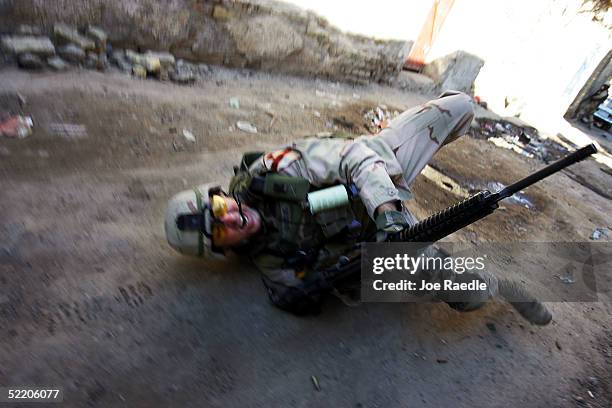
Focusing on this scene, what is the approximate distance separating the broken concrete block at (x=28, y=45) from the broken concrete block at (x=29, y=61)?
0.05 m

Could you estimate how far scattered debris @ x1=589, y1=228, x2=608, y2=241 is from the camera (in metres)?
3.32

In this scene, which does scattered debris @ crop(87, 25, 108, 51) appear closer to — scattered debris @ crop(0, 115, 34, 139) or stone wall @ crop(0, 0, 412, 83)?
stone wall @ crop(0, 0, 412, 83)

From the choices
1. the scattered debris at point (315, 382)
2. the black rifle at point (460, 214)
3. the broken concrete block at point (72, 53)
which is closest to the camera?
the black rifle at point (460, 214)

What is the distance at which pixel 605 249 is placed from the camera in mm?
3184

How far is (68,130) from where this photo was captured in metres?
2.67

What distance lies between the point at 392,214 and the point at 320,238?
0.43 metres

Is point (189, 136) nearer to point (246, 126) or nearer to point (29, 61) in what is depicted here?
point (246, 126)

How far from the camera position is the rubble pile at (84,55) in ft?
10.3

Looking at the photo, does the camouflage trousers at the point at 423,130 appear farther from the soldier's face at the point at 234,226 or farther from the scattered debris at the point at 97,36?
the scattered debris at the point at 97,36

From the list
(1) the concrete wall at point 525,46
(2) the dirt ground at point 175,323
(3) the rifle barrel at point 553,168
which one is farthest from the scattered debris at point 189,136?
(1) the concrete wall at point 525,46

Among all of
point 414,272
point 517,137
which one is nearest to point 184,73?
point 414,272

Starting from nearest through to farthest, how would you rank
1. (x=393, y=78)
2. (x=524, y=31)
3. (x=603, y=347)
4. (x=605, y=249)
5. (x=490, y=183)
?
(x=603, y=347)
(x=605, y=249)
(x=490, y=183)
(x=393, y=78)
(x=524, y=31)

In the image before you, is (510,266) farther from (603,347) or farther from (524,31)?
(524,31)

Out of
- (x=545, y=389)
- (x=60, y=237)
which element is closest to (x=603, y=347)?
(x=545, y=389)
